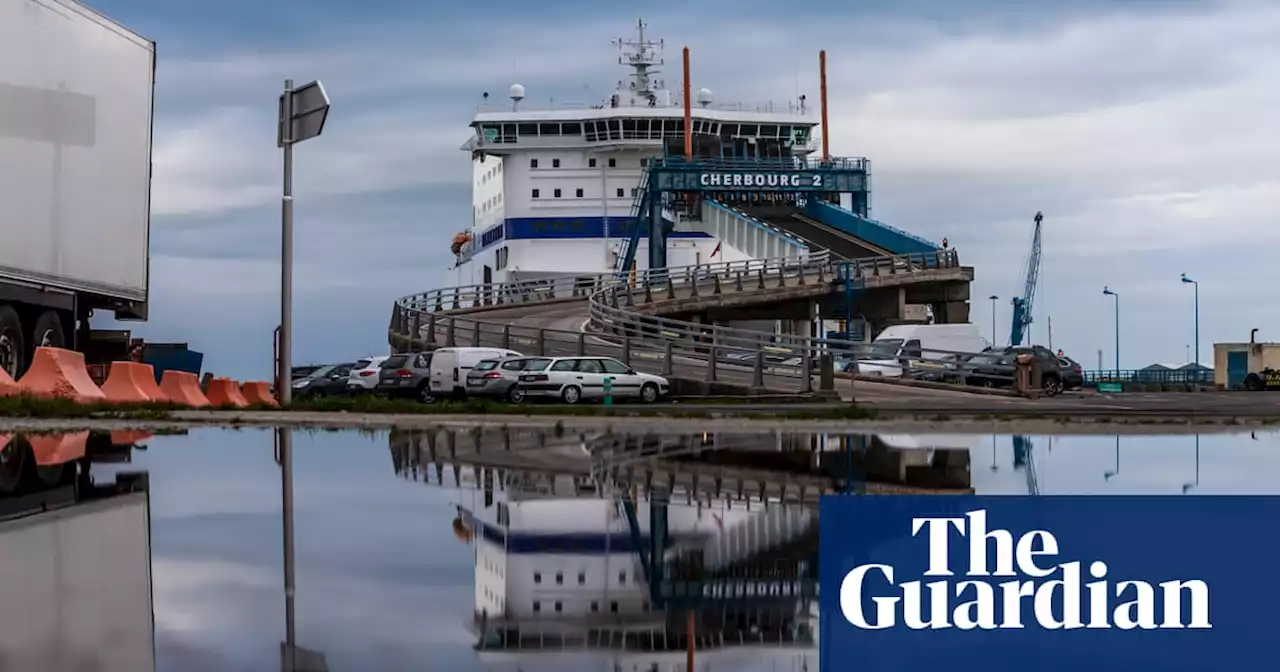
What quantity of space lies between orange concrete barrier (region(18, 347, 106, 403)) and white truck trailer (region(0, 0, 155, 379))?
0.39m

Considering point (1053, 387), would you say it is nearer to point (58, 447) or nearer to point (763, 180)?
point (58, 447)

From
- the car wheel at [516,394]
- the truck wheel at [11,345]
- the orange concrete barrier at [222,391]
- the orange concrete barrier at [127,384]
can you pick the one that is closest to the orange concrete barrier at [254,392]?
the orange concrete barrier at [222,391]

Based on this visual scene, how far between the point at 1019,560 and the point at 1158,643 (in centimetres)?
53

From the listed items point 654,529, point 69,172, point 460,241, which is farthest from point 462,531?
point 460,241

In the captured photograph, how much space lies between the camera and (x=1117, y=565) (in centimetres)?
579

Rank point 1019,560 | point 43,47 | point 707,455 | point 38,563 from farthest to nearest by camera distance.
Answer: point 43,47, point 707,455, point 38,563, point 1019,560

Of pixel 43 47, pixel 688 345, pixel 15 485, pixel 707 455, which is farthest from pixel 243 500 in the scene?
pixel 688 345

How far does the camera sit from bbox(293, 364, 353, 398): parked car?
4369cm

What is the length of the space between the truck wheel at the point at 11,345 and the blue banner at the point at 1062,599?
18907mm

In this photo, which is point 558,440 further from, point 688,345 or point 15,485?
point 688,345

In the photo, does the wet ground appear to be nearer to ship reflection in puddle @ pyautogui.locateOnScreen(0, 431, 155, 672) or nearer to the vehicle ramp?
ship reflection in puddle @ pyautogui.locateOnScreen(0, 431, 155, 672)

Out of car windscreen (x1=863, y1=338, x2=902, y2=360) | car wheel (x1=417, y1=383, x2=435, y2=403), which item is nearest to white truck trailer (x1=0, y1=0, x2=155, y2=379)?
car wheel (x1=417, y1=383, x2=435, y2=403)

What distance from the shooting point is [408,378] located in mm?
40688

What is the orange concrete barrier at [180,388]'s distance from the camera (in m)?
25.5
